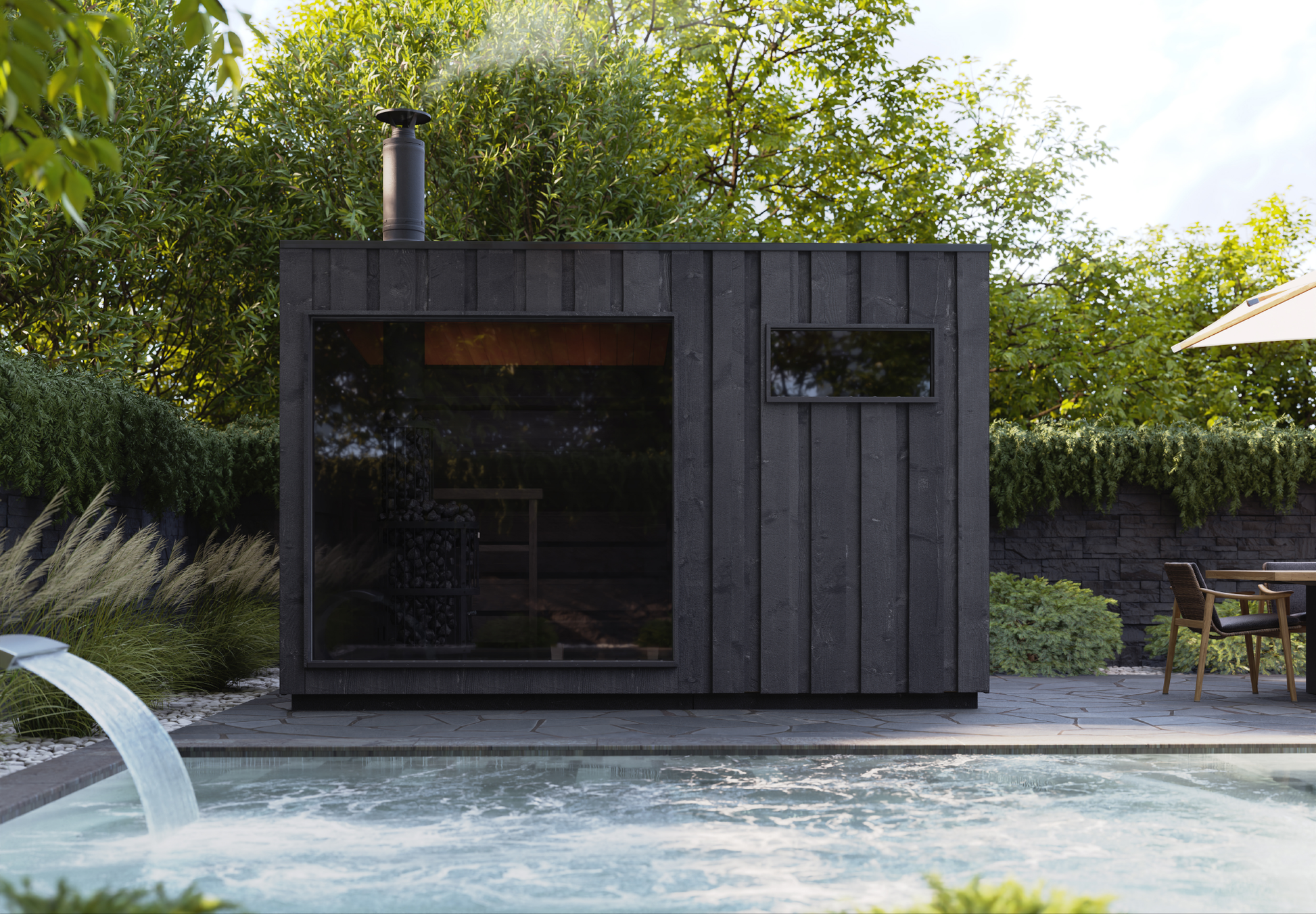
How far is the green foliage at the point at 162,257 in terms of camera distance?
31.2ft

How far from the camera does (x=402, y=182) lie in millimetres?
6039

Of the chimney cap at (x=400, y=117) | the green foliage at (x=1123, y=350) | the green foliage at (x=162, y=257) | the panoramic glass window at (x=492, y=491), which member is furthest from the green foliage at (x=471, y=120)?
the green foliage at (x=1123, y=350)

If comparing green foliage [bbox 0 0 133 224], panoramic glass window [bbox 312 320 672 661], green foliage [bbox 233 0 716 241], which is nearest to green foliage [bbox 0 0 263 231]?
green foliage [bbox 0 0 133 224]

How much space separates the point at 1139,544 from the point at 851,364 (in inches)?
158

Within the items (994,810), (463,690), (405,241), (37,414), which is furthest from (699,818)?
(37,414)

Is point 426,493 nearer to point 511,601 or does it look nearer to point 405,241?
point 511,601

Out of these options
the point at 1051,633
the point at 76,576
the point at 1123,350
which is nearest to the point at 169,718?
the point at 76,576

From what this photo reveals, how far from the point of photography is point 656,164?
12727 mm

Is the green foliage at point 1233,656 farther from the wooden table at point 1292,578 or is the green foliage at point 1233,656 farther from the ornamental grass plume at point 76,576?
the ornamental grass plume at point 76,576

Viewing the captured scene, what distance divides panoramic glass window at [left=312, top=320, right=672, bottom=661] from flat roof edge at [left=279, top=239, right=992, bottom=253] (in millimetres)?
462

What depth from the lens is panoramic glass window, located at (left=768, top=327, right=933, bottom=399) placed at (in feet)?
18.7

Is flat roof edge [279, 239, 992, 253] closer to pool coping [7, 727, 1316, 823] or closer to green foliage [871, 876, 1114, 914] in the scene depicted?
pool coping [7, 727, 1316, 823]

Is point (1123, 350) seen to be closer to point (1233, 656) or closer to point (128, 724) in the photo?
point (1233, 656)

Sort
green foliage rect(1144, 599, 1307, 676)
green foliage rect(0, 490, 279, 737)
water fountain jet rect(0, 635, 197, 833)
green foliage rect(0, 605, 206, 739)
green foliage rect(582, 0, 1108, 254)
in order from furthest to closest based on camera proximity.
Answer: green foliage rect(582, 0, 1108, 254), green foliage rect(1144, 599, 1307, 676), green foliage rect(0, 490, 279, 737), green foliage rect(0, 605, 206, 739), water fountain jet rect(0, 635, 197, 833)
